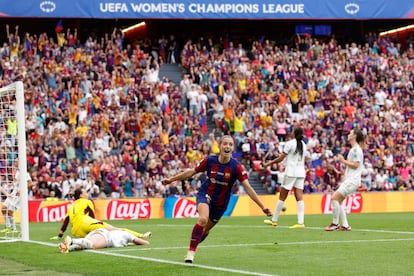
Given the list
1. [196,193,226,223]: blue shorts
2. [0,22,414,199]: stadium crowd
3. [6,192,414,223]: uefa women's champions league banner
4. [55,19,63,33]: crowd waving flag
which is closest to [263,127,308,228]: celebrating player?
[196,193,226,223]: blue shorts

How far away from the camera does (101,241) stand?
16.4 metres

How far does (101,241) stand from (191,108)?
23.1 m

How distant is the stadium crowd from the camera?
34.8m

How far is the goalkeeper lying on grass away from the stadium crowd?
1610 cm

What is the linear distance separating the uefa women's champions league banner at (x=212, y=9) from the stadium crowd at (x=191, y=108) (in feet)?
3.82

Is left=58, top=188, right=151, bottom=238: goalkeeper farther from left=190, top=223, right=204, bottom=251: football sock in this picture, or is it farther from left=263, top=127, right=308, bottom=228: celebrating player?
left=263, top=127, right=308, bottom=228: celebrating player

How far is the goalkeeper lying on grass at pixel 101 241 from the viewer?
15.8 metres

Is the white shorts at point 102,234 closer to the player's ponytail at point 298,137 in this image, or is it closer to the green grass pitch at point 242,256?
the green grass pitch at point 242,256

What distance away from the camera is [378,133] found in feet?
135

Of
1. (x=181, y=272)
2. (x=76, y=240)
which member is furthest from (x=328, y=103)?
(x=181, y=272)

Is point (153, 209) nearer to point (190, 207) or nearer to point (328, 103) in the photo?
point (190, 207)

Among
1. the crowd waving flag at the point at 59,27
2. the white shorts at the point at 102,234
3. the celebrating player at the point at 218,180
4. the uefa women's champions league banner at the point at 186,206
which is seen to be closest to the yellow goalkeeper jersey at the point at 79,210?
the white shorts at the point at 102,234

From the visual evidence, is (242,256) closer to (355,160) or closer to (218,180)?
(218,180)

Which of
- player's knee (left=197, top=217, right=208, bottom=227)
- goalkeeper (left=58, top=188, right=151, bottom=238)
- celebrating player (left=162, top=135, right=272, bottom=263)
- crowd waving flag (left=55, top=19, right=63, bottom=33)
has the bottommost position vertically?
goalkeeper (left=58, top=188, right=151, bottom=238)
